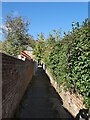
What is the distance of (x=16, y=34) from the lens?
5216 cm

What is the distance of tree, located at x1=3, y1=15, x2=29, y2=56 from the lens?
50.9 meters

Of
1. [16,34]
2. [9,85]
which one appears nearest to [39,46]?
[16,34]

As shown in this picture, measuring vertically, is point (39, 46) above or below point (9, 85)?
above

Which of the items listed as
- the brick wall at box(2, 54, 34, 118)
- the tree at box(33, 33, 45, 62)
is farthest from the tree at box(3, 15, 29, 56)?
the brick wall at box(2, 54, 34, 118)

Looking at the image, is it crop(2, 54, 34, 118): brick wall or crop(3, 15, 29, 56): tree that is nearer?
crop(2, 54, 34, 118): brick wall

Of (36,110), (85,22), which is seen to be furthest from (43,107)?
(85,22)

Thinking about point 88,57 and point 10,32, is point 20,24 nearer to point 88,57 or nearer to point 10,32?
point 10,32

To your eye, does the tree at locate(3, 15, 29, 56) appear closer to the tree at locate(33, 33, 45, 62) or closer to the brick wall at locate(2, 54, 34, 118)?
the tree at locate(33, 33, 45, 62)

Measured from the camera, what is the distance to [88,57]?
20.1 feet

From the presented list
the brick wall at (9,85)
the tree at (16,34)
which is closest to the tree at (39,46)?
the tree at (16,34)

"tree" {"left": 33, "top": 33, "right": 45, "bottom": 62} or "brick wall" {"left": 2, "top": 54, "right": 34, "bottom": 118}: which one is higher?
"tree" {"left": 33, "top": 33, "right": 45, "bottom": 62}

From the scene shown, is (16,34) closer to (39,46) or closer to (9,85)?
(39,46)

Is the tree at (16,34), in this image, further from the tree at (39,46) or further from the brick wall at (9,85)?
the brick wall at (9,85)

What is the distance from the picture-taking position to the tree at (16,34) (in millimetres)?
50875
